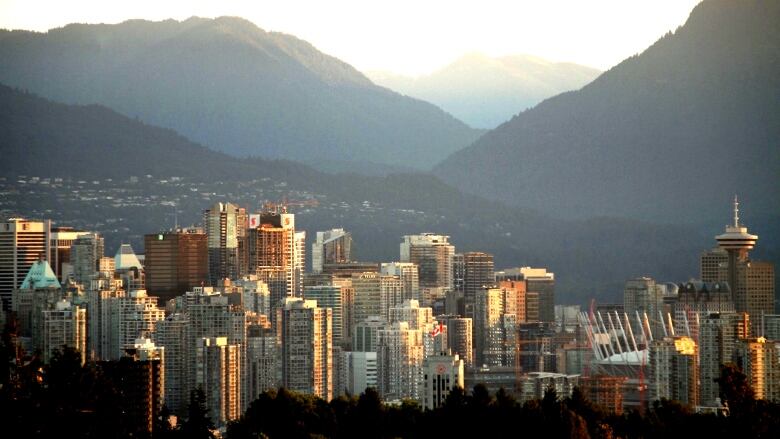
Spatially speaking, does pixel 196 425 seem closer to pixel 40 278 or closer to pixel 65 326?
pixel 65 326

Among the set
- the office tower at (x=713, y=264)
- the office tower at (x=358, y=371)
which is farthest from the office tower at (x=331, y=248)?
the office tower at (x=358, y=371)

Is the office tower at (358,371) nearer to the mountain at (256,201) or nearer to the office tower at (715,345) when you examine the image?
the office tower at (715,345)

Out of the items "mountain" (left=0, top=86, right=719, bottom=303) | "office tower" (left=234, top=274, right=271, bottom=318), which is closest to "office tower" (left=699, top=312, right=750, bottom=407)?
"office tower" (left=234, top=274, right=271, bottom=318)

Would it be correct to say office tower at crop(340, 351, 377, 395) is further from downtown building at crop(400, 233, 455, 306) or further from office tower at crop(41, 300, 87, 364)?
Answer: downtown building at crop(400, 233, 455, 306)

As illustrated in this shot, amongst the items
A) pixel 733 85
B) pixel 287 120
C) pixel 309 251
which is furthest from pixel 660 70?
pixel 309 251

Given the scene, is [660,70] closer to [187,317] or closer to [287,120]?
[287,120]
